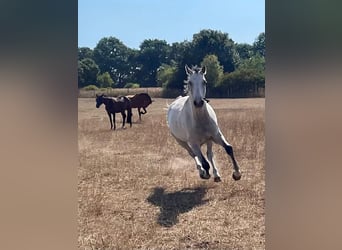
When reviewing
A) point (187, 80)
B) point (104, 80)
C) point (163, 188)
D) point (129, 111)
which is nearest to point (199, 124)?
point (187, 80)

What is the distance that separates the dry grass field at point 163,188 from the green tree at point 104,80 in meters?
0.17

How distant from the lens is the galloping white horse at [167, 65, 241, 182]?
8.45 feet

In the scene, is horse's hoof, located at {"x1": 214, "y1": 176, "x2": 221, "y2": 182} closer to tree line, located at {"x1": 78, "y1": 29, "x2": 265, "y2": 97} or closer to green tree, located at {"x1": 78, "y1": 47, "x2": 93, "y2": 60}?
tree line, located at {"x1": 78, "y1": 29, "x2": 265, "y2": 97}

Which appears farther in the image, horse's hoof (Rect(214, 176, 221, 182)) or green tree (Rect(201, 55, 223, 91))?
horse's hoof (Rect(214, 176, 221, 182))

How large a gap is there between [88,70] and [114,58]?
7.6 inches

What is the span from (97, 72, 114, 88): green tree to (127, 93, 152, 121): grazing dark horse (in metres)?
0.37

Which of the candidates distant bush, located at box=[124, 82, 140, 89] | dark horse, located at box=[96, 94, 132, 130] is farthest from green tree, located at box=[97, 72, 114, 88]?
dark horse, located at box=[96, 94, 132, 130]

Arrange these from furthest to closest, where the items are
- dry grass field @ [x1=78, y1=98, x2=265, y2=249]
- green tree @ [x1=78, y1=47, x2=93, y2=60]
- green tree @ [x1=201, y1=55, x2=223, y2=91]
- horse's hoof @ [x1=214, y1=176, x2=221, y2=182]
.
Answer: horse's hoof @ [x1=214, y1=176, x2=221, y2=182], green tree @ [x1=201, y1=55, x2=223, y2=91], green tree @ [x1=78, y1=47, x2=93, y2=60], dry grass field @ [x1=78, y1=98, x2=265, y2=249]

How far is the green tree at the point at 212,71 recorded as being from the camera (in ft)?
8.79

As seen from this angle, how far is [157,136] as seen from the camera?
3623 millimetres

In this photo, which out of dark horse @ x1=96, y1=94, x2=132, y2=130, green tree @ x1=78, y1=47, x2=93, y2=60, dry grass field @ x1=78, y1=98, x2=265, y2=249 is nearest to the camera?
dry grass field @ x1=78, y1=98, x2=265, y2=249
